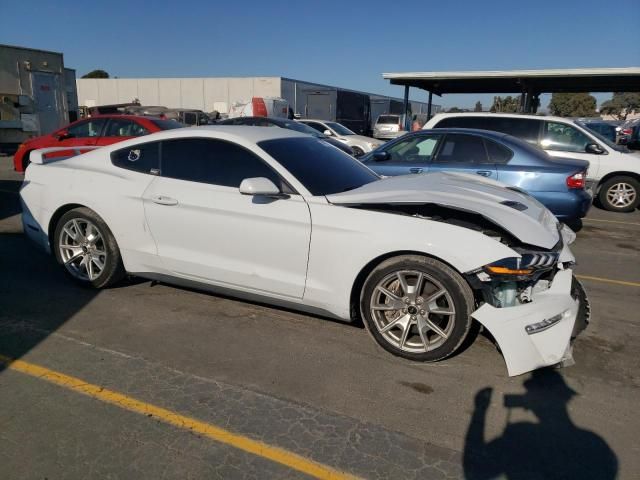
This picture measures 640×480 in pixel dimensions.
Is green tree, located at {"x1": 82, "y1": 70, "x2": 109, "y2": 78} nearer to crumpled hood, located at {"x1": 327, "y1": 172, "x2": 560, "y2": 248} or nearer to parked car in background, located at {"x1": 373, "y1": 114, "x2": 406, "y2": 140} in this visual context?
parked car in background, located at {"x1": 373, "y1": 114, "x2": 406, "y2": 140}

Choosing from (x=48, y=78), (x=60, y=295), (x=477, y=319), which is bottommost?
(x=60, y=295)

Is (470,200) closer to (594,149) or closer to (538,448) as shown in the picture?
(538,448)

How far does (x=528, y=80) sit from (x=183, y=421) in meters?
19.6

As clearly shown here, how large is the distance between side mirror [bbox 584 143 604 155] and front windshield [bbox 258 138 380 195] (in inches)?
261

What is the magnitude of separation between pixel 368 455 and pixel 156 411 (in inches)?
48.2

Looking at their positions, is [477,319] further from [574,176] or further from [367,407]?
[574,176]

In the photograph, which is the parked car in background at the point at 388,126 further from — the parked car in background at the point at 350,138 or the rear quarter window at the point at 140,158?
the rear quarter window at the point at 140,158

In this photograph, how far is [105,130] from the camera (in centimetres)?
1011

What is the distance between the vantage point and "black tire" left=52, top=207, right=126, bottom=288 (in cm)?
436

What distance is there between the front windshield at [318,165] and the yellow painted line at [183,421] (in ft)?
5.95

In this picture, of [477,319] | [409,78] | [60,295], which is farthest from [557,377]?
[409,78]

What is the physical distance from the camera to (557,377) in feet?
10.5

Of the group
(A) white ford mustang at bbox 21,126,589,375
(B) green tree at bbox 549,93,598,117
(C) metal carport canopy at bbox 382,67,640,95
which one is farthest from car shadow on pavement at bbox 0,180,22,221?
(B) green tree at bbox 549,93,598,117

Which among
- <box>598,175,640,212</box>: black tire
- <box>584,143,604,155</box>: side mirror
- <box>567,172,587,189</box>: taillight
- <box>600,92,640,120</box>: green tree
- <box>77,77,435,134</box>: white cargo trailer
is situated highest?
<box>600,92,640,120</box>: green tree
